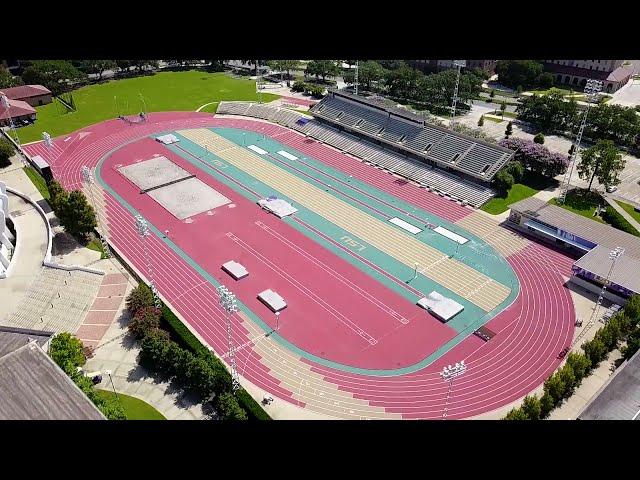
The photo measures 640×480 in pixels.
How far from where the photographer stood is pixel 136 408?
28.2 m

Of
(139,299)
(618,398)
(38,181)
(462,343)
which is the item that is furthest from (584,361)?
(38,181)

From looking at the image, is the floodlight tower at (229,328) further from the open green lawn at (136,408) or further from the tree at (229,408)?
the open green lawn at (136,408)

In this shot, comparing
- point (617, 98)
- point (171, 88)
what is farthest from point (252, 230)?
point (617, 98)

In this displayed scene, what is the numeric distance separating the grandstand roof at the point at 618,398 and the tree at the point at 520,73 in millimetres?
63839

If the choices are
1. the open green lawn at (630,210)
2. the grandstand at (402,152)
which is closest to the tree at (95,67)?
the grandstand at (402,152)

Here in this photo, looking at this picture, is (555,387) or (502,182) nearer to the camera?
(555,387)

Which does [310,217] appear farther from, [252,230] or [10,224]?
[10,224]

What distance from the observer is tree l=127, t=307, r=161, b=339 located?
32000mm

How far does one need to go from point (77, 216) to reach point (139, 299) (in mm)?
11621

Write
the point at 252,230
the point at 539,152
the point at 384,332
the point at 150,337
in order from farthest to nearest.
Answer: the point at 539,152
the point at 252,230
the point at 384,332
the point at 150,337

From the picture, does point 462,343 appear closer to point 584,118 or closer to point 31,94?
point 584,118

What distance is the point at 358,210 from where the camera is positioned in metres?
47.5

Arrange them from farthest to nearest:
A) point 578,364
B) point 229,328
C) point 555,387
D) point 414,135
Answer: point 414,135
point 229,328
point 578,364
point 555,387

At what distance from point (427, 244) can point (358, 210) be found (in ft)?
26.8
